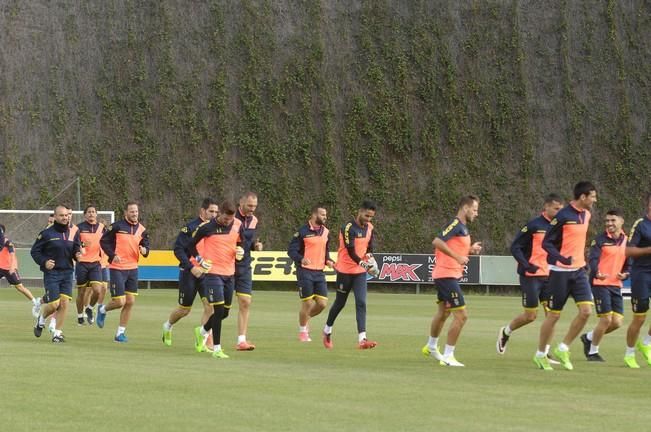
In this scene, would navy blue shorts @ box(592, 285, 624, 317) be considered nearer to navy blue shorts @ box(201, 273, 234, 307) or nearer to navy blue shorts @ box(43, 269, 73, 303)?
navy blue shorts @ box(201, 273, 234, 307)

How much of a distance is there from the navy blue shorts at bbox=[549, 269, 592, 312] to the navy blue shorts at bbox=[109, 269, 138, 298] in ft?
30.0

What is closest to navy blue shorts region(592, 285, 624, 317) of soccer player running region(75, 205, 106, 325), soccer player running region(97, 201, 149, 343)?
soccer player running region(97, 201, 149, 343)

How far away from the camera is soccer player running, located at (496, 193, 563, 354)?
1697 centimetres

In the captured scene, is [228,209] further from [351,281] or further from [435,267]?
[351,281]

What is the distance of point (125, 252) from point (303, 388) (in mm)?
10490

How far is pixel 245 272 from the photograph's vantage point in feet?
61.0

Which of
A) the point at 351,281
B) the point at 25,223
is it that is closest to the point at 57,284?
the point at 351,281

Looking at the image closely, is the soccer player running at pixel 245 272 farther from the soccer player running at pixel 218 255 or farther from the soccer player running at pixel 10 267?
the soccer player running at pixel 10 267

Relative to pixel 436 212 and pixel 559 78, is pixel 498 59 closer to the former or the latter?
pixel 559 78

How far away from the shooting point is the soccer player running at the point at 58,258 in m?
19.8

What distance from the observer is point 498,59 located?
6166 cm

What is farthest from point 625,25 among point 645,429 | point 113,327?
point 645,429

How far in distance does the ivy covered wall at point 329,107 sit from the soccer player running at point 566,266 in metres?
42.0

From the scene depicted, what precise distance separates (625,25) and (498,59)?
7529 millimetres
